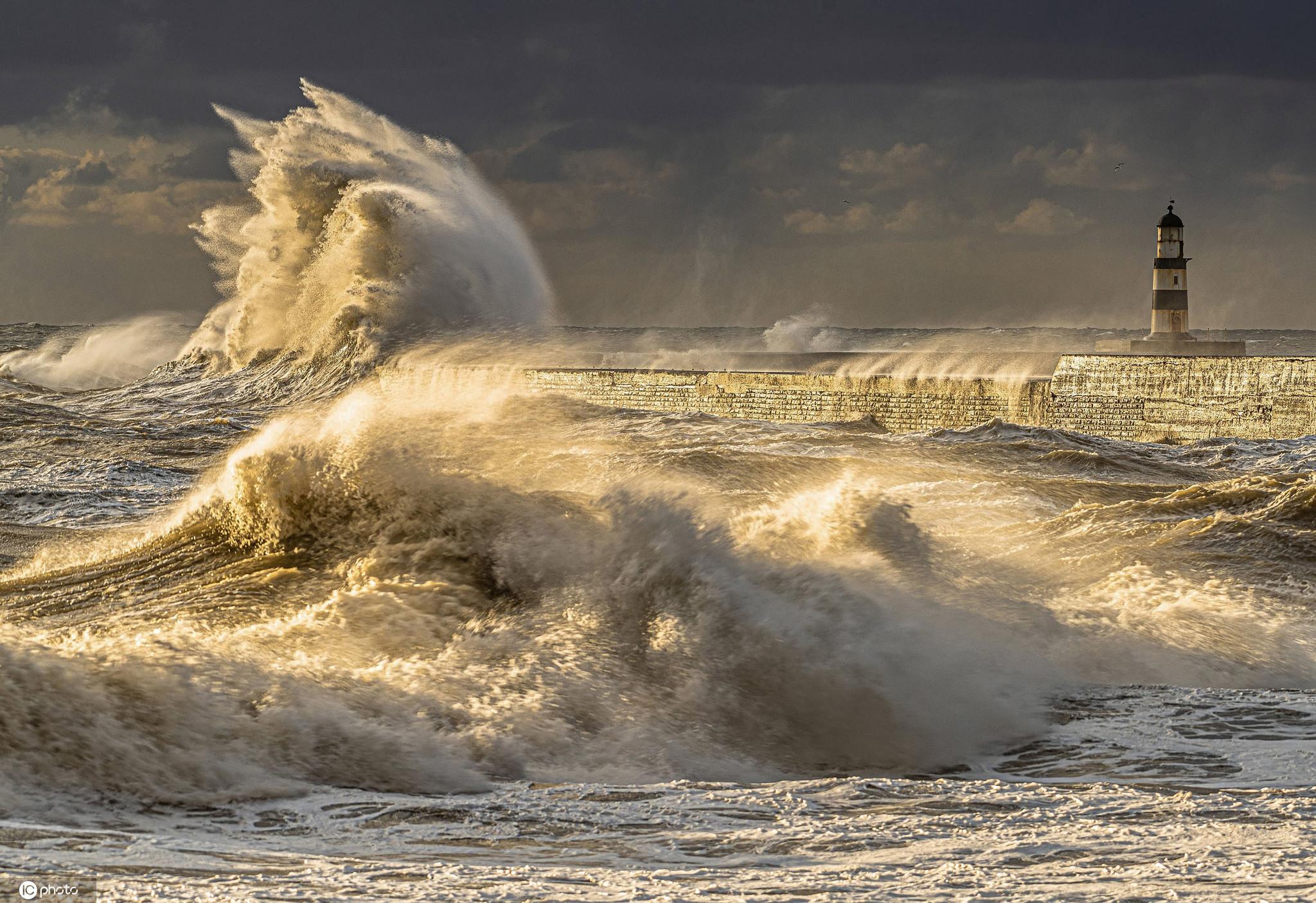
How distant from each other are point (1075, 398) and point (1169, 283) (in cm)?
958

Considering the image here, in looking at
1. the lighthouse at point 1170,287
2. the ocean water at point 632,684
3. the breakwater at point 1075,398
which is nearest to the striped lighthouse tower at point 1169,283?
the lighthouse at point 1170,287

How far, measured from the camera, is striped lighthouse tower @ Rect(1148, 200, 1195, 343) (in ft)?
88.3

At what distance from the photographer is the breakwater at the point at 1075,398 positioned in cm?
1767

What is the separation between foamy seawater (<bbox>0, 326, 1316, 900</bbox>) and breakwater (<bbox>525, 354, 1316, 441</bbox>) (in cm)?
942

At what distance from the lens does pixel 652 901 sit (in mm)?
3043

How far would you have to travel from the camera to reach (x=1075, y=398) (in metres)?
18.8

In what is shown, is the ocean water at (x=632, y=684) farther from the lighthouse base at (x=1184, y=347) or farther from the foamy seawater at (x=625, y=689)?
the lighthouse base at (x=1184, y=347)

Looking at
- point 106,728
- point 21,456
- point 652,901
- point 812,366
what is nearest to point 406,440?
point 106,728

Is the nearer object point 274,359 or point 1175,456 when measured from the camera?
point 1175,456

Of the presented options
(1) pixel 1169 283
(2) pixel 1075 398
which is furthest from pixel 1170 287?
(2) pixel 1075 398

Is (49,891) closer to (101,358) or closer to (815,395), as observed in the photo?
(815,395)

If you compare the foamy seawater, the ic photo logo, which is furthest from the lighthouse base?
the ic photo logo

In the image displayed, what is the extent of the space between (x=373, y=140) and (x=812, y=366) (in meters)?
10.3

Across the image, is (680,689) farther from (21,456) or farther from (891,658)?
(21,456)
